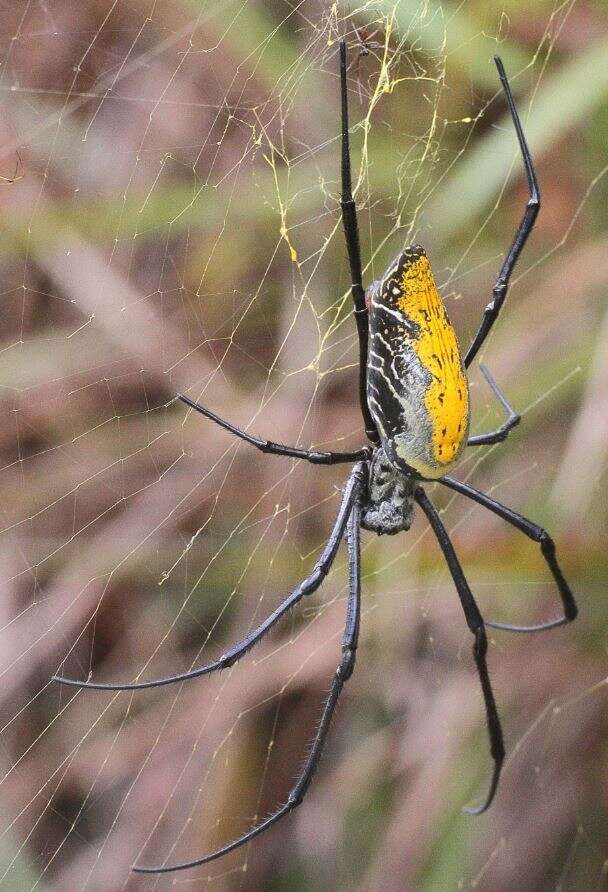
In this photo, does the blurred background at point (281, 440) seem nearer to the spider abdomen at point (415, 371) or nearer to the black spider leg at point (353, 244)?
the black spider leg at point (353, 244)

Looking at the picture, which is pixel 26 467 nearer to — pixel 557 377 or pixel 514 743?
pixel 557 377

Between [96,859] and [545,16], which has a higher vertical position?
[545,16]

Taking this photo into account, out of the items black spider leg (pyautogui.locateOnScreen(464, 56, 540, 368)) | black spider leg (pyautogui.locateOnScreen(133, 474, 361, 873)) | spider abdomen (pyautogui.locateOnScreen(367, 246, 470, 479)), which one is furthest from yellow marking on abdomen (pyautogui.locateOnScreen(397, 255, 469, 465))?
black spider leg (pyautogui.locateOnScreen(133, 474, 361, 873))

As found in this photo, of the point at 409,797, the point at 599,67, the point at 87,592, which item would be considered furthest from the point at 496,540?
the point at 599,67

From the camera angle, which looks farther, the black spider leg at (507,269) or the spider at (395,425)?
the black spider leg at (507,269)

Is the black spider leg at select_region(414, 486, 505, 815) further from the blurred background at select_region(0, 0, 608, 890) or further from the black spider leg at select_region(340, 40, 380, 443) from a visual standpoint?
the black spider leg at select_region(340, 40, 380, 443)

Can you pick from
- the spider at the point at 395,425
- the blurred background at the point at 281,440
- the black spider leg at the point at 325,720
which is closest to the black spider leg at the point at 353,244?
the spider at the point at 395,425
